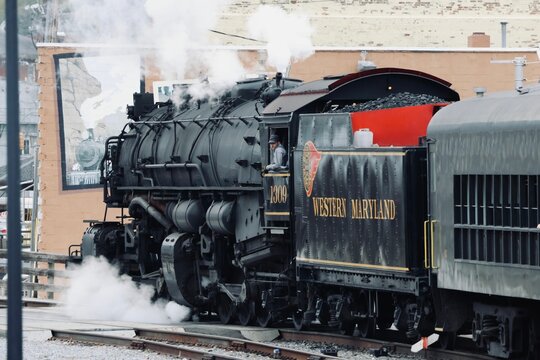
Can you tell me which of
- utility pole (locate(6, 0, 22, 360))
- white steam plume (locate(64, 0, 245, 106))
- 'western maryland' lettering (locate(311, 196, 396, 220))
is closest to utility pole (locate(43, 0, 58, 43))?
white steam plume (locate(64, 0, 245, 106))

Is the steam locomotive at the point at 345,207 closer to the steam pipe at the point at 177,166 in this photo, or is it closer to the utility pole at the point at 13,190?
the steam pipe at the point at 177,166

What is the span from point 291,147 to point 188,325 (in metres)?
4.07

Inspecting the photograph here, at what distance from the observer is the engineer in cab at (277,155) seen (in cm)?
1777

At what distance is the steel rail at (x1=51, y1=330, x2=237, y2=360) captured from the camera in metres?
15.5

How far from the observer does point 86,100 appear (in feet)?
124

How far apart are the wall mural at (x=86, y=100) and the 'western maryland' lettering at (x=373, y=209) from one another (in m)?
22.2

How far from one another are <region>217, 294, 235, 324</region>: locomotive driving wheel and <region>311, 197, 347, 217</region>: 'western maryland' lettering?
12.8 ft

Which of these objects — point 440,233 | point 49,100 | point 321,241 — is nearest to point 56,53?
point 49,100

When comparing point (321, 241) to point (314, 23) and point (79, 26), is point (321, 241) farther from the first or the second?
point (314, 23)

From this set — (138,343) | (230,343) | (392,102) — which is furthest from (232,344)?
(392,102)

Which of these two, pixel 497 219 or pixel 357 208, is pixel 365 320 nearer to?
pixel 357 208

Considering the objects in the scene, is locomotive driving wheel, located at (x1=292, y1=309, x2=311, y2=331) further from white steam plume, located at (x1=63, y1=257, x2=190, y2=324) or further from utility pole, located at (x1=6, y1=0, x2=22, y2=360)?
utility pole, located at (x1=6, y1=0, x2=22, y2=360)

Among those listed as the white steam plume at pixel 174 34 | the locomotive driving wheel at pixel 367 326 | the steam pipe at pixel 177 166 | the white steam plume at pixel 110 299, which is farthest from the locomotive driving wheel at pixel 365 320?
the white steam plume at pixel 174 34

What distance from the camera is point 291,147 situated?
17.6 meters
